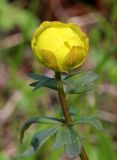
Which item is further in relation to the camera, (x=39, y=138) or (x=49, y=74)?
(x=49, y=74)

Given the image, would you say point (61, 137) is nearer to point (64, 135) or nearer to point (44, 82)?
point (64, 135)

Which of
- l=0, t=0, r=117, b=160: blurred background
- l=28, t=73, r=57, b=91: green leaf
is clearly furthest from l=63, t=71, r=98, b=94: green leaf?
l=0, t=0, r=117, b=160: blurred background

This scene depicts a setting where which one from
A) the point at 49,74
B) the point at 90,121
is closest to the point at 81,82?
the point at 90,121

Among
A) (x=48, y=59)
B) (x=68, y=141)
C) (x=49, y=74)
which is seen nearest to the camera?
(x=48, y=59)

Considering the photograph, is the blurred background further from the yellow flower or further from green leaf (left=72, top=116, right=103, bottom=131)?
the yellow flower

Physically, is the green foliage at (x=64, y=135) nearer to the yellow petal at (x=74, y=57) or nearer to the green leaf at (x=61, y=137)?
the green leaf at (x=61, y=137)

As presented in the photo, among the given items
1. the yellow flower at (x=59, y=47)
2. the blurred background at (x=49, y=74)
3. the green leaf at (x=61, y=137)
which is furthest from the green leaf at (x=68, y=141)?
the blurred background at (x=49, y=74)

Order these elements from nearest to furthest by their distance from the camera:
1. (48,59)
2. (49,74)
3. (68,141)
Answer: (48,59), (68,141), (49,74)

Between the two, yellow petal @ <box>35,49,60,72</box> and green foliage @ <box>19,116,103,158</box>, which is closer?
yellow petal @ <box>35,49,60,72</box>
